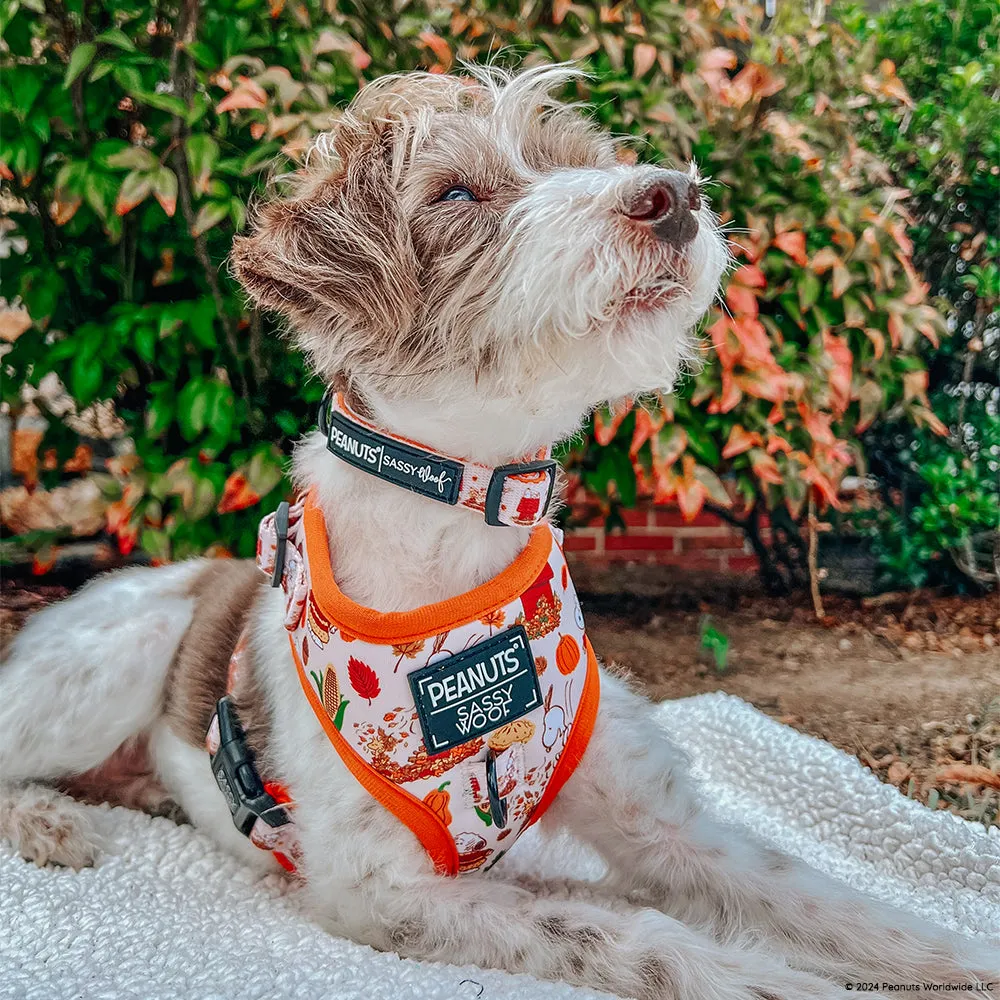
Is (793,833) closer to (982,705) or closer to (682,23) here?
(982,705)

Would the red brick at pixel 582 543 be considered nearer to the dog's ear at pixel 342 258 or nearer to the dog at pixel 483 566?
the dog at pixel 483 566

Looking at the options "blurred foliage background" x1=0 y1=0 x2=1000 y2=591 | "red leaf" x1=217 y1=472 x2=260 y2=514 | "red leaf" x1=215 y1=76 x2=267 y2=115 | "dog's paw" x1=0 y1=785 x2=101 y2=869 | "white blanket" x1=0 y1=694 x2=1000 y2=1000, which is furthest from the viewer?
"red leaf" x1=217 y1=472 x2=260 y2=514

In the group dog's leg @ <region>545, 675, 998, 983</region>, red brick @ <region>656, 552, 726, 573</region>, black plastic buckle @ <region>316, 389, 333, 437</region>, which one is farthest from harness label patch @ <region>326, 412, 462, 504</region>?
red brick @ <region>656, 552, 726, 573</region>

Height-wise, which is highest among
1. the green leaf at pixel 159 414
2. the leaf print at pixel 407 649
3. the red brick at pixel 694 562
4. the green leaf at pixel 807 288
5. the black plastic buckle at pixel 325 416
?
the black plastic buckle at pixel 325 416

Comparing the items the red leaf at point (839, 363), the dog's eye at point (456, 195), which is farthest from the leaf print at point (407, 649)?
→ the red leaf at point (839, 363)

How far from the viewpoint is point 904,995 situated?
1439 mm

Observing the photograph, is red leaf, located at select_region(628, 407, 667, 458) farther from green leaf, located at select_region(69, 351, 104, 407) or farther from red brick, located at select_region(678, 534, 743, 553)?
green leaf, located at select_region(69, 351, 104, 407)

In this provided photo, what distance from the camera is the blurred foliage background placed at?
2480mm

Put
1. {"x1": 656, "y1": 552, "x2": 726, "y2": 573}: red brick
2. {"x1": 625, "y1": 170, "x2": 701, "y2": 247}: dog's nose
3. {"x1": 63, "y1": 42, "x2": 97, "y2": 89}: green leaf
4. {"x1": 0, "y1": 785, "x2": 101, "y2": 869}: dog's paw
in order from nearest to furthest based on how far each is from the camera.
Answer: {"x1": 625, "y1": 170, "x2": 701, "y2": 247}: dog's nose < {"x1": 0, "y1": 785, "x2": 101, "y2": 869}: dog's paw < {"x1": 63, "y1": 42, "x2": 97, "y2": 89}: green leaf < {"x1": 656, "y1": 552, "x2": 726, "y2": 573}: red brick

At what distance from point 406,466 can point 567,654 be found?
418mm

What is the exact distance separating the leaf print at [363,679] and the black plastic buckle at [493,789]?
0.21m

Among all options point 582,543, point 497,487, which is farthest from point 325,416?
point 582,543

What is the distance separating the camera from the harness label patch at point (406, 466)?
1.48m

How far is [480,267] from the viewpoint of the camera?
1.41 m
